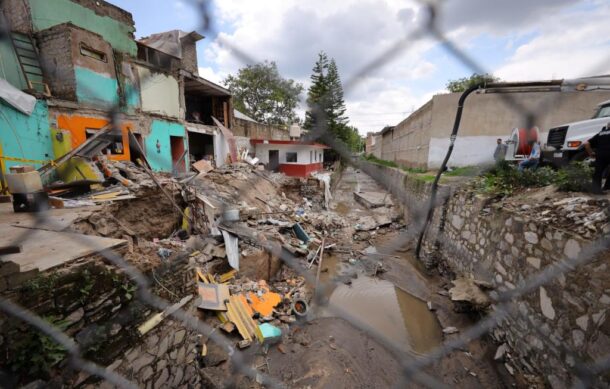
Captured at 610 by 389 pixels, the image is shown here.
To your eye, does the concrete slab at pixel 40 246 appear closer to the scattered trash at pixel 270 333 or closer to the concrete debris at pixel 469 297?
the scattered trash at pixel 270 333

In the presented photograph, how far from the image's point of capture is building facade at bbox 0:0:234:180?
3.54 feet

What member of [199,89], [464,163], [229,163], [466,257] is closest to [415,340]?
[466,257]

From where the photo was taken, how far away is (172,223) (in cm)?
Result: 437

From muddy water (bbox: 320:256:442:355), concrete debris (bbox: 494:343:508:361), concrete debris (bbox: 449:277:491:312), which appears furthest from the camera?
muddy water (bbox: 320:256:442:355)

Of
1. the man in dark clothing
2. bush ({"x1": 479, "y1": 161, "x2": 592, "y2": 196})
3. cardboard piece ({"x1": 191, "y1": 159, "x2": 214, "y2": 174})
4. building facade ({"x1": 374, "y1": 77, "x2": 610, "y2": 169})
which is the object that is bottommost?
cardboard piece ({"x1": 191, "y1": 159, "x2": 214, "y2": 174})

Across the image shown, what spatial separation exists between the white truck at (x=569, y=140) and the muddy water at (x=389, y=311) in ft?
7.85

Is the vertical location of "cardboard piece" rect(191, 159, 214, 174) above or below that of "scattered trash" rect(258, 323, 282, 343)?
above

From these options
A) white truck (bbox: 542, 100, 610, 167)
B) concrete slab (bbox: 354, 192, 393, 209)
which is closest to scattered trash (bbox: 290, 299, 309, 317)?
white truck (bbox: 542, 100, 610, 167)

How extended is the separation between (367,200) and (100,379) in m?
8.04

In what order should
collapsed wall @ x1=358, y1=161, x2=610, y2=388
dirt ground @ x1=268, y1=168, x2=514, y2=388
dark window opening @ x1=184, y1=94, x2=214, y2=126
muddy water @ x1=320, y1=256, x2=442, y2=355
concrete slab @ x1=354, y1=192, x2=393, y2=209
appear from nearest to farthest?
1. collapsed wall @ x1=358, y1=161, x2=610, y2=388
2. dirt ground @ x1=268, y1=168, x2=514, y2=388
3. muddy water @ x1=320, y1=256, x2=442, y2=355
4. concrete slab @ x1=354, y1=192, x2=393, y2=209
5. dark window opening @ x1=184, y1=94, x2=214, y2=126

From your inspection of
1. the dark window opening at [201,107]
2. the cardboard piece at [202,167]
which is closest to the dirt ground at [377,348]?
the cardboard piece at [202,167]

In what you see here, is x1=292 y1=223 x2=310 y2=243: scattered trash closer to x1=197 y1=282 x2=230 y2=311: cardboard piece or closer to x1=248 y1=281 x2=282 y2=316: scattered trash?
x1=248 y1=281 x2=282 y2=316: scattered trash

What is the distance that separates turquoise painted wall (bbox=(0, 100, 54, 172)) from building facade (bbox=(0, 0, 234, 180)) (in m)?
0.01

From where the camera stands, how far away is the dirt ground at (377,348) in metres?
2.41
